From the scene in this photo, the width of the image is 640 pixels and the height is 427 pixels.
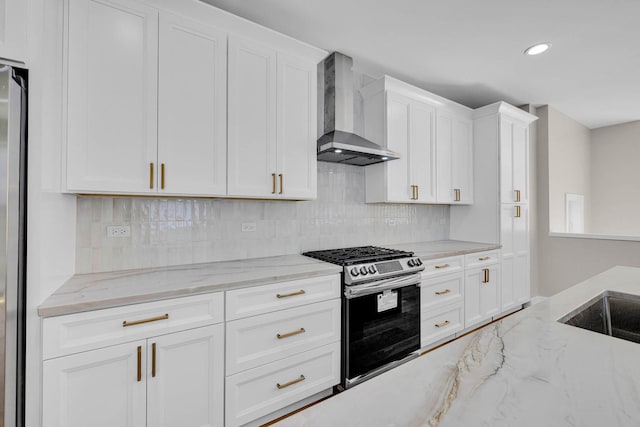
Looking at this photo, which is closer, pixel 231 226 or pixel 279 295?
pixel 279 295

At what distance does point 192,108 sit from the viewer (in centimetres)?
177

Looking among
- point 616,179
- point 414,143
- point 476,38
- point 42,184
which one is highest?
point 476,38

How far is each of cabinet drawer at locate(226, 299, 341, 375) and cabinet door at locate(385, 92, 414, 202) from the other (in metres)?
1.31

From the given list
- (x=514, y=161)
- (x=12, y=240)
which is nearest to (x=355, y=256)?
(x=12, y=240)

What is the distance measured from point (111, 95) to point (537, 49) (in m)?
3.23

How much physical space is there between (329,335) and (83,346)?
4.23 ft

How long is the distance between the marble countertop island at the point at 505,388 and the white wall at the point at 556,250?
3937 millimetres

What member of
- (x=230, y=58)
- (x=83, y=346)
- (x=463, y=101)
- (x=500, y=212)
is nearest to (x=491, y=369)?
(x=83, y=346)

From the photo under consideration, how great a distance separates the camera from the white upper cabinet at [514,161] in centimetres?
332

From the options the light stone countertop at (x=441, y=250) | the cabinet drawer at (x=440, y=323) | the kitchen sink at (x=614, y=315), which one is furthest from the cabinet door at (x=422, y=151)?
the kitchen sink at (x=614, y=315)

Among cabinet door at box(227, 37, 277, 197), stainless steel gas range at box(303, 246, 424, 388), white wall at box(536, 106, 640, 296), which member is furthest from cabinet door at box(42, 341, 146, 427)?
white wall at box(536, 106, 640, 296)

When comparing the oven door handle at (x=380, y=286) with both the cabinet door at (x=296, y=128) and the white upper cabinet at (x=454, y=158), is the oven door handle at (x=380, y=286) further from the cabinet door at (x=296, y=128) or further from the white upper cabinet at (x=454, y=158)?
the white upper cabinet at (x=454, y=158)

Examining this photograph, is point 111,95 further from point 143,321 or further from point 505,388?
point 505,388

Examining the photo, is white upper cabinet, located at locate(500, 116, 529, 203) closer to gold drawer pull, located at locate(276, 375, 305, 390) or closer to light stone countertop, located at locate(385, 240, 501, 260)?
light stone countertop, located at locate(385, 240, 501, 260)
